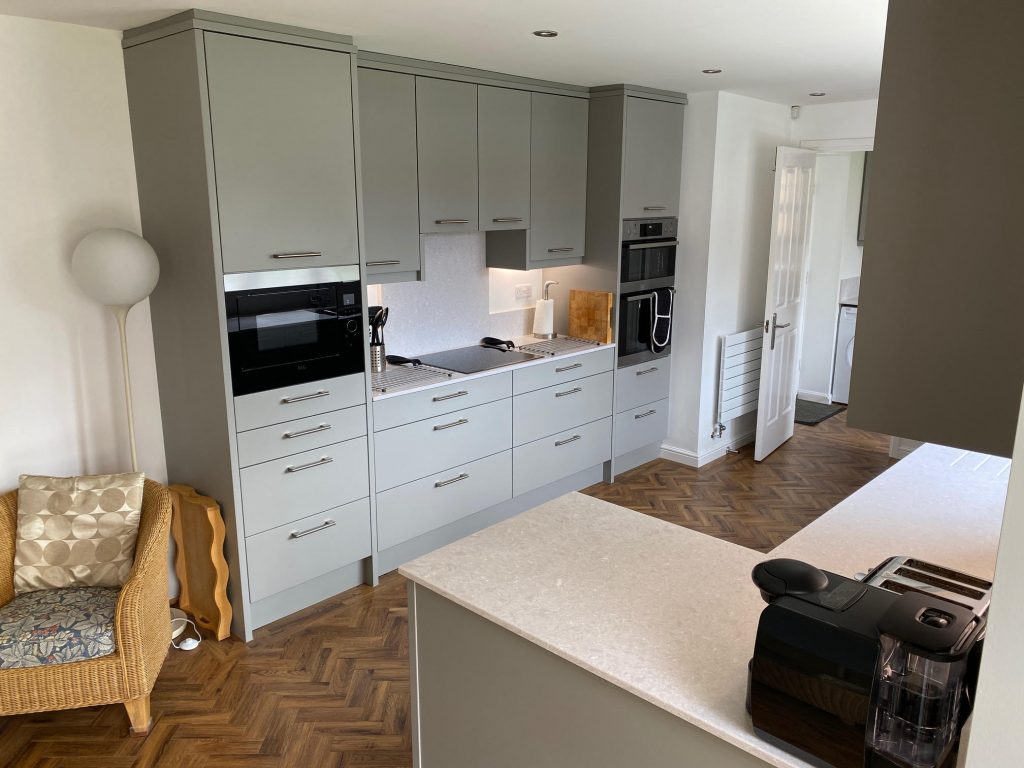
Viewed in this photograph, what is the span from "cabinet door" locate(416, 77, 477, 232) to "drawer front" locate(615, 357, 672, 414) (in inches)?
57.7

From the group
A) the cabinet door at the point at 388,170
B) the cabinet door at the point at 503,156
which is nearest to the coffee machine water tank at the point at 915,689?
the cabinet door at the point at 388,170

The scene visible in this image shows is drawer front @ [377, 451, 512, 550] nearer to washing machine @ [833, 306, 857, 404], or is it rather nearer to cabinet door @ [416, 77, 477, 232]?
cabinet door @ [416, 77, 477, 232]

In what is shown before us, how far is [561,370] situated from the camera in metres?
4.43

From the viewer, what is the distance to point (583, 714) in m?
1.63

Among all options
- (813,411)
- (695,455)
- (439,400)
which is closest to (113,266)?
(439,400)

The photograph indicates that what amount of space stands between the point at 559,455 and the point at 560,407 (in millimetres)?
288

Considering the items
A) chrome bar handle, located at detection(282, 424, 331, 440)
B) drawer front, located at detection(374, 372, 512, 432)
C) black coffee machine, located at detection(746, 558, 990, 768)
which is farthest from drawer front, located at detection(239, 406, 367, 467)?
black coffee machine, located at detection(746, 558, 990, 768)

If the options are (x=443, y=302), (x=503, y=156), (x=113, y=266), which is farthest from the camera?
(x=443, y=302)

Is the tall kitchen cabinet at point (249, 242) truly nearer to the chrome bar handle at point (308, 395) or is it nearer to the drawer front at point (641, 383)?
the chrome bar handle at point (308, 395)

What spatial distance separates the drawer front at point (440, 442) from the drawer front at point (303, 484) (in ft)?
0.43

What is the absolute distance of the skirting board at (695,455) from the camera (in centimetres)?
527

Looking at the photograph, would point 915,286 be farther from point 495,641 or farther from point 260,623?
point 260,623

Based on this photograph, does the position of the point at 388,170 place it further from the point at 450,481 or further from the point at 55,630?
the point at 55,630

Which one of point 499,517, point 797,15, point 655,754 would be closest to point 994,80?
point 655,754
